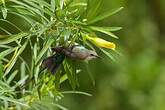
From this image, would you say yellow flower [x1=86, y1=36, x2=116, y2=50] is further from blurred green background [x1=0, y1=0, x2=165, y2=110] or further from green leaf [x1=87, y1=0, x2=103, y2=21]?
blurred green background [x1=0, y1=0, x2=165, y2=110]

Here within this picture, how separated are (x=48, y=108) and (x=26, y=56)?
175cm

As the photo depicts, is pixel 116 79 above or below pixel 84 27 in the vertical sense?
below

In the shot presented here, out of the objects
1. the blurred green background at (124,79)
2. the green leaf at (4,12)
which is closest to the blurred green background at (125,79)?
the blurred green background at (124,79)

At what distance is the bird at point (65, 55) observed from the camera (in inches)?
36.4

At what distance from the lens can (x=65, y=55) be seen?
94 cm

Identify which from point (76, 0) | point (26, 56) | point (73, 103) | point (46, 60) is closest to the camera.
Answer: point (46, 60)

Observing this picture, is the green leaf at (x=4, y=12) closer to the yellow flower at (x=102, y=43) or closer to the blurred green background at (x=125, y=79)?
the yellow flower at (x=102, y=43)

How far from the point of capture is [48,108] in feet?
3.91

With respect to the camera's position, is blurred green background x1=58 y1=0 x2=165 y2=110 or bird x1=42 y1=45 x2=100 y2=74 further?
blurred green background x1=58 y1=0 x2=165 y2=110

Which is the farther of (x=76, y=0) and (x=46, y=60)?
(x=76, y=0)

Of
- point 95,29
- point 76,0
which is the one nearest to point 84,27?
point 95,29

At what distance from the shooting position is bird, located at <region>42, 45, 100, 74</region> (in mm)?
925

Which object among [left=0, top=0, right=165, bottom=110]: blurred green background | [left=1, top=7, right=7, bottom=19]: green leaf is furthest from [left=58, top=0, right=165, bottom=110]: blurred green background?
[left=1, top=7, right=7, bottom=19]: green leaf

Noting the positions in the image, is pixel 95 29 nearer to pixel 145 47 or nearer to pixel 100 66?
pixel 100 66
